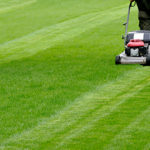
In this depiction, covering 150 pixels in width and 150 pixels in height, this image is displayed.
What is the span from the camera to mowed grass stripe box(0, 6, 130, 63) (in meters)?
24.9

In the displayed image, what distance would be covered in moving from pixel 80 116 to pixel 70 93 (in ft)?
7.96

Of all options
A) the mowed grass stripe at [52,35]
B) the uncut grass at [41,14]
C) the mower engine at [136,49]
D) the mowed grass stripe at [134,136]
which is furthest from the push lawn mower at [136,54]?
the uncut grass at [41,14]

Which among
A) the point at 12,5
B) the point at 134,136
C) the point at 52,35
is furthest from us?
the point at 12,5

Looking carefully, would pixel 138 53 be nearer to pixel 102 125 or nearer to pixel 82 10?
pixel 102 125

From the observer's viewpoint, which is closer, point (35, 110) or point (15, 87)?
point (35, 110)

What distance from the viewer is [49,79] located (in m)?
16.0

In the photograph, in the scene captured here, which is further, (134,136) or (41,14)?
(41,14)

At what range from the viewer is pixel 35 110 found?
11797 mm

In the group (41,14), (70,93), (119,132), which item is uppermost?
(119,132)

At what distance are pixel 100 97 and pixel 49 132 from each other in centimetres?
348

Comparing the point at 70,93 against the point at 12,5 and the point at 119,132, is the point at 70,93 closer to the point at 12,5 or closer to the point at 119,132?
the point at 119,132

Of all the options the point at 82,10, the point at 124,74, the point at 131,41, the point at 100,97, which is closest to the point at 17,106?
the point at 100,97

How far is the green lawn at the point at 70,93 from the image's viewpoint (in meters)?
9.66

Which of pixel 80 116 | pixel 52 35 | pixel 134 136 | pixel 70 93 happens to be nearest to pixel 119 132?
pixel 134 136
